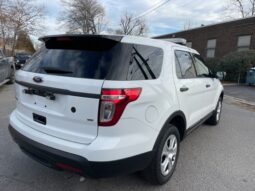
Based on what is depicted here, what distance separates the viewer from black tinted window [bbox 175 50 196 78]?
3.01m

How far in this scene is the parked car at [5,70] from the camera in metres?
8.36

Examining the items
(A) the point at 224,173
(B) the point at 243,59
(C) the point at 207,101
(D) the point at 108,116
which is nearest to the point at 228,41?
(B) the point at 243,59

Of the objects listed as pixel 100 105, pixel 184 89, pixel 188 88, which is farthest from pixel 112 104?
pixel 188 88

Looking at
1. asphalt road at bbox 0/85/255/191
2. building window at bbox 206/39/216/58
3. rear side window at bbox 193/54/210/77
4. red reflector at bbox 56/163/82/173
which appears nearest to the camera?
red reflector at bbox 56/163/82/173

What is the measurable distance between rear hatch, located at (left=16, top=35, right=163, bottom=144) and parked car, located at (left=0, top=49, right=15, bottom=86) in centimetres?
697

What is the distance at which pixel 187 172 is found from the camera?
298cm

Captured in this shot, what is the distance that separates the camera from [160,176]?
255 cm

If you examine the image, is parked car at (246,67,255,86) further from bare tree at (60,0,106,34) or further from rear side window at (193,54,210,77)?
bare tree at (60,0,106,34)

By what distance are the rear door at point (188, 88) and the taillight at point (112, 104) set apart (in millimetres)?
1025

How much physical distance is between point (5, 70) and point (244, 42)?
18.7m

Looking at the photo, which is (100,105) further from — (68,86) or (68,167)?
(68,167)

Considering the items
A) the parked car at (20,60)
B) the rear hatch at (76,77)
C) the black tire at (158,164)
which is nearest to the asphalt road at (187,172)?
the black tire at (158,164)

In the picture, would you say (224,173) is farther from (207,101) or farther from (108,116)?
(108,116)

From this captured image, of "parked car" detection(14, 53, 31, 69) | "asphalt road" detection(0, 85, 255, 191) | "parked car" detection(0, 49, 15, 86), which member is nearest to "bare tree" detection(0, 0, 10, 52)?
"parked car" detection(14, 53, 31, 69)
